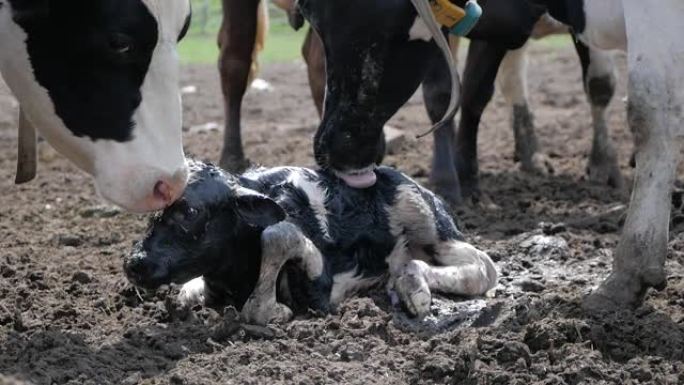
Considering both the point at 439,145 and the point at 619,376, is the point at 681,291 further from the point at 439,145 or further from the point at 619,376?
the point at 439,145

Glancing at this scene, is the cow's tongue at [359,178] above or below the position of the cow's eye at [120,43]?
below

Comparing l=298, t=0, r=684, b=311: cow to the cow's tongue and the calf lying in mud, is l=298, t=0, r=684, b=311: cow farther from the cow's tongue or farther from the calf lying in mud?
the calf lying in mud

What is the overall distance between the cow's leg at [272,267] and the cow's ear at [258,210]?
0.05 m

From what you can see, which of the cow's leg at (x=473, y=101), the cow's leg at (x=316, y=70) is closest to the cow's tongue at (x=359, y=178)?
the cow's leg at (x=473, y=101)

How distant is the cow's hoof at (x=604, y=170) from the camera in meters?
8.70

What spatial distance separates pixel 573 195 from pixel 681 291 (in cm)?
305

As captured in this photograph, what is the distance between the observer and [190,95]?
13.8 m

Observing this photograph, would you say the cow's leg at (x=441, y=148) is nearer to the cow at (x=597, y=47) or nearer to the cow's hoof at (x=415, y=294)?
the cow at (x=597, y=47)

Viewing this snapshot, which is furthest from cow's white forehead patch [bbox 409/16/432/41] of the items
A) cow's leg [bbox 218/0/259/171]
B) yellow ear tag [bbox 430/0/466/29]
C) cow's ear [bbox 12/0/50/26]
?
cow's leg [bbox 218/0/259/171]

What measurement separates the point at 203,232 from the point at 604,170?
4.58 meters

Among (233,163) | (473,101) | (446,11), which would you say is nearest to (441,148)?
(473,101)

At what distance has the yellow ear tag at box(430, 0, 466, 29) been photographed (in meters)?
5.41

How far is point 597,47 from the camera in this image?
18.5ft

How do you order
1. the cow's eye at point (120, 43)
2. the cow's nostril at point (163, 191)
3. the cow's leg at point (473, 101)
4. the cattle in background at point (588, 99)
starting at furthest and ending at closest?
the cattle in background at point (588, 99)
the cow's leg at point (473, 101)
the cow's nostril at point (163, 191)
the cow's eye at point (120, 43)
